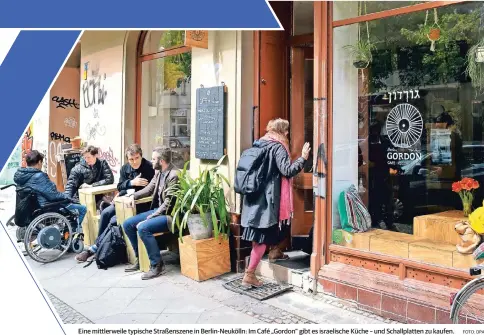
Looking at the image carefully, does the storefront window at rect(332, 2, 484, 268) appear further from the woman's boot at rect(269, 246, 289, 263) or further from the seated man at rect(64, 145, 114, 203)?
the seated man at rect(64, 145, 114, 203)

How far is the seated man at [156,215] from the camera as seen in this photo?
17.8ft

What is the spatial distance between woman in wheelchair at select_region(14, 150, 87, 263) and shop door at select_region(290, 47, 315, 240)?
3.00 metres

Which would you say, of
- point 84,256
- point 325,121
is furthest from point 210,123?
point 84,256

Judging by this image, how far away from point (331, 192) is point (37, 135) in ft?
21.6

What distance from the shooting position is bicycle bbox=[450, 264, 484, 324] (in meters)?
3.58

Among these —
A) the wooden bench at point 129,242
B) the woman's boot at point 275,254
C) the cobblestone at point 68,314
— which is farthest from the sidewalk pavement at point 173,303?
the woman's boot at point 275,254

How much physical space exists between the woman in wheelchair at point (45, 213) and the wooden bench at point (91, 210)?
188 millimetres

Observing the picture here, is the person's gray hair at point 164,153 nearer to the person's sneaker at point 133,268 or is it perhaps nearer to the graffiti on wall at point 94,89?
the person's sneaker at point 133,268


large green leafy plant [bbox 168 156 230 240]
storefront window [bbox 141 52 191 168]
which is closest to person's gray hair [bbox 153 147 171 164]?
large green leafy plant [bbox 168 156 230 240]

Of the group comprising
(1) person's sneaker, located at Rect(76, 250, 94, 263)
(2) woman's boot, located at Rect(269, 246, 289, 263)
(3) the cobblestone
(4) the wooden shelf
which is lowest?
(3) the cobblestone

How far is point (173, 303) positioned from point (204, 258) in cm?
73

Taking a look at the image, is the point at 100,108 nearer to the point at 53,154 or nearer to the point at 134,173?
the point at 53,154

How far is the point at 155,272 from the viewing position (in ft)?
18.1

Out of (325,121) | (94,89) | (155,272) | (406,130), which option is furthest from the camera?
(94,89)
